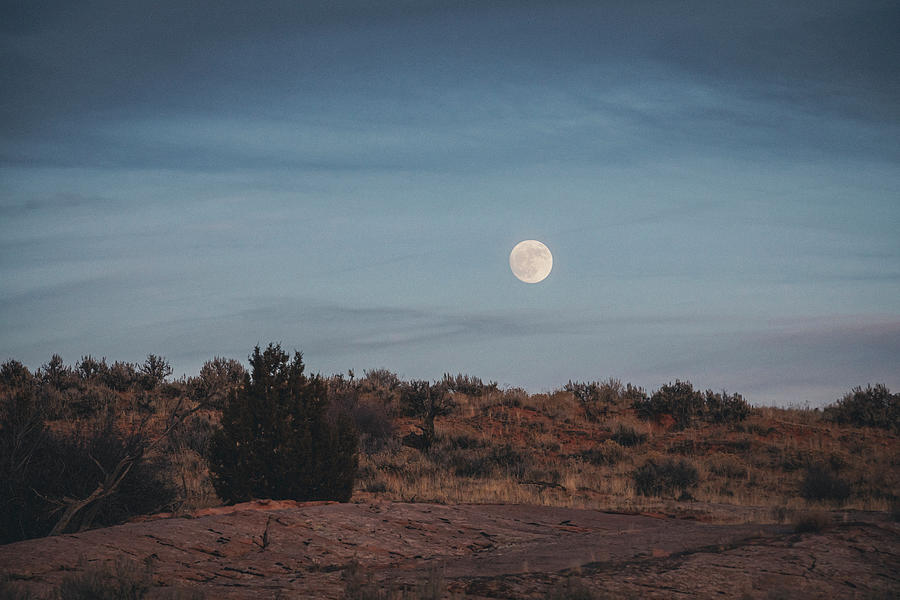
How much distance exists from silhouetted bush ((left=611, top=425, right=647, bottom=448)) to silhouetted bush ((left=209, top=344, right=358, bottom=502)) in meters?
14.5

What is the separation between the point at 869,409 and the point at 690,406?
6982 millimetres

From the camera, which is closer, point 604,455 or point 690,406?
point 604,455

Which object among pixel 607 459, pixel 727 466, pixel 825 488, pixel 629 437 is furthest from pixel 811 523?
A: pixel 629 437

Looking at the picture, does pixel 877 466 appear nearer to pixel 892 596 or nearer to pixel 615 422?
pixel 615 422

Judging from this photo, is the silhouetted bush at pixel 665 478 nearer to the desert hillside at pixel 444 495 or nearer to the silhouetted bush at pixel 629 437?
the desert hillside at pixel 444 495

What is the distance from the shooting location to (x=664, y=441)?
27922 millimetres

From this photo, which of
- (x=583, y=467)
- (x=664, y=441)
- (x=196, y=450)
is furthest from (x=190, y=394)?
(x=664, y=441)

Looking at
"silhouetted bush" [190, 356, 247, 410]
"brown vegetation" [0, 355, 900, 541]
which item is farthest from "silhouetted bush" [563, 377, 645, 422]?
"silhouetted bush" [190, 356, 247, 410]

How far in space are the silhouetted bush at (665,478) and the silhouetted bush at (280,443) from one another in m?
8.90

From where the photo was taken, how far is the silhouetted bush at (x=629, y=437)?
2788 cm

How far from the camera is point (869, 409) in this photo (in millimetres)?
30625

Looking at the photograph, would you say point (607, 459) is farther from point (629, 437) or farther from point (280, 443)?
point (280, 443)

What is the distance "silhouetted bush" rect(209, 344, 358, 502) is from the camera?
15391mm

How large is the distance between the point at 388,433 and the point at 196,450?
6.81 meters
